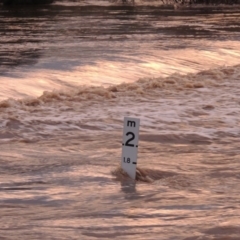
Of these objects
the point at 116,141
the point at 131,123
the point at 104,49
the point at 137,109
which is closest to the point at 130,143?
the point at 131,123

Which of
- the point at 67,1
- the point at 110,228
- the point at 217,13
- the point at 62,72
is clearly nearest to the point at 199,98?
the point at 62,72

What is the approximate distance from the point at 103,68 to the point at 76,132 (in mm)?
7422

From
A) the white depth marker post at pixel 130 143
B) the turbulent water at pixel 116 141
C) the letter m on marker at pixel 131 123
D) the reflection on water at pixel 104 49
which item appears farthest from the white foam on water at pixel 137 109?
the letter m on marker at pixel 131 123

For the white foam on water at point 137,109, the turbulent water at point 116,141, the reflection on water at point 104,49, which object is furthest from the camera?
the reflection on water at point 104,49

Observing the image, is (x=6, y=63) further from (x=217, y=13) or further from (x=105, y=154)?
(x=217, y=13)

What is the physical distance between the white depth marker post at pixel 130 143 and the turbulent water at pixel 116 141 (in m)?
0.22

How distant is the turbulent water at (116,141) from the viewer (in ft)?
19.1

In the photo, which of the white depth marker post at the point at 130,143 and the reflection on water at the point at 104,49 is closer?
the white depth marker post at the point at 130,143

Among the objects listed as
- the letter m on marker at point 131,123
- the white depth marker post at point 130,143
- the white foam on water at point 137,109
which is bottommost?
the white foam on water at point 137,109

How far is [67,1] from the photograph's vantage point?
55781 millimetres

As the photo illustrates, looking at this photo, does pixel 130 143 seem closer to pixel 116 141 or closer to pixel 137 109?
pixel 116 141

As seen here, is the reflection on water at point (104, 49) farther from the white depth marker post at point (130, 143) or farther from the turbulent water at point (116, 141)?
the white depth marker post at point (130, 143)

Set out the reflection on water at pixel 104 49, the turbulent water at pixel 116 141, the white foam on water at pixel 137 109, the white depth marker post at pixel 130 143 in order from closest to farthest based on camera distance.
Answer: the turbulent water at pixel 116 141, the white depth marker post at pixel 130 143, the white foam on water at pixel 137 109, the reflection on water at pixel 104 49

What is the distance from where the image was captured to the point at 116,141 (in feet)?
30.3
